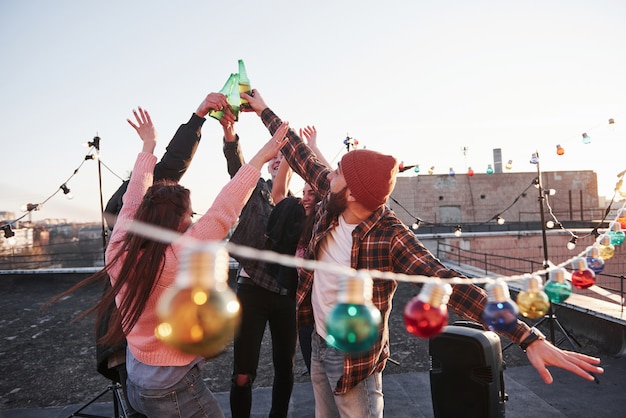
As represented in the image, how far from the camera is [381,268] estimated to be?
1824 mm

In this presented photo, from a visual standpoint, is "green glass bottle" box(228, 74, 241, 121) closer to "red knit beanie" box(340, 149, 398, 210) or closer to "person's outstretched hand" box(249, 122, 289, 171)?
"person's outstretched hand" box(249, 122, 289, 171)

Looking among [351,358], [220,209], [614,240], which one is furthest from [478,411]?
[220,209]

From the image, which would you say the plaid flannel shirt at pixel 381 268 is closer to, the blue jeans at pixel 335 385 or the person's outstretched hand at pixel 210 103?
the blue jeans at pixel 335 385

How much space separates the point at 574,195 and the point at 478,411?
28.1 metres

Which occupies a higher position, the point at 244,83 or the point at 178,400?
the point at 244,83

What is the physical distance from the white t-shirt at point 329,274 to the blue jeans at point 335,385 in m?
0.11

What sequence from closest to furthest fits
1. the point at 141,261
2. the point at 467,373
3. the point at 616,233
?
1. the point at 141,261
2. the point at 467,373
3. the point at 616,233

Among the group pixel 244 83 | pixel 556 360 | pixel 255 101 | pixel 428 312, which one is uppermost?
pixel 244 83

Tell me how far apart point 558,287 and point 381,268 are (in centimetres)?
72

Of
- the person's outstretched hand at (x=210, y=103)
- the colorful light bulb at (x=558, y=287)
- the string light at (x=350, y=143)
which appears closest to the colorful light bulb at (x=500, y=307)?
the colorful light bulb at (x=558, y=287)

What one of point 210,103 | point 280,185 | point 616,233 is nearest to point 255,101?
point 210,103

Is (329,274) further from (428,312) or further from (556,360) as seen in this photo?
(556,360)

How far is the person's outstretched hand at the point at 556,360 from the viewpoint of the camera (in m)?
1.27

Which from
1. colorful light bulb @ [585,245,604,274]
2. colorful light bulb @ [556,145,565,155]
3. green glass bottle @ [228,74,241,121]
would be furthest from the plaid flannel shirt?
colorful light bulb @ [556,145,565,155]
